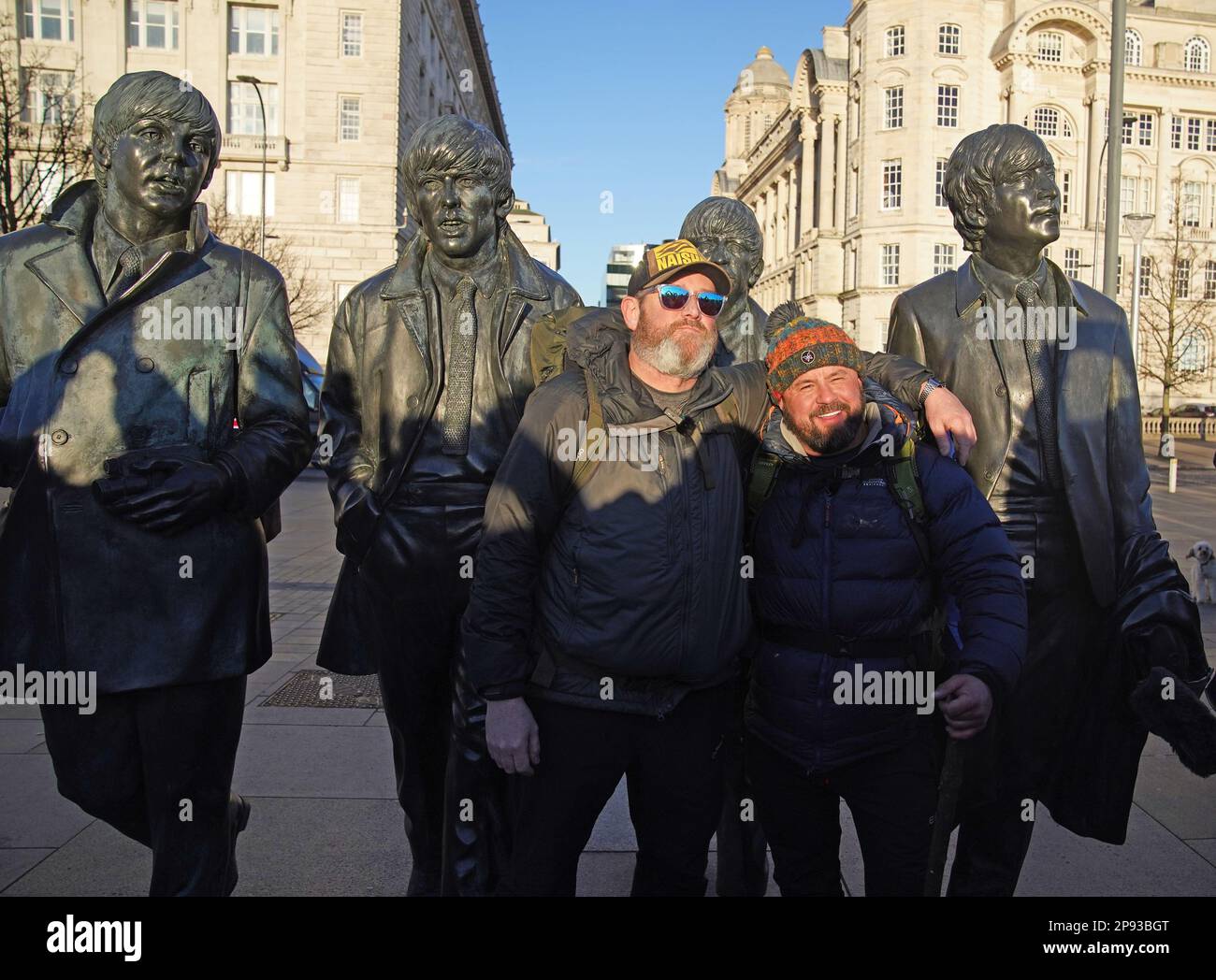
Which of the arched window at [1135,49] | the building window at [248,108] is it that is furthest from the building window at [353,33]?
the arched window at [1135,49]

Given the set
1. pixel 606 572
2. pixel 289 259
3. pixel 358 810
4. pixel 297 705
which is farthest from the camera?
pixel 289 259

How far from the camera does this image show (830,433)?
2.62 meters

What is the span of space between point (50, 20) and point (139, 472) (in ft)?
173

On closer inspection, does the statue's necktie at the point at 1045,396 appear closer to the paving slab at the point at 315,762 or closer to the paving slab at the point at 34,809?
the paving slab at the point at 315,762

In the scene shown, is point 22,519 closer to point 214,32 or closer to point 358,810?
point 358,810

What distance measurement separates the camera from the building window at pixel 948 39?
60.5 metres

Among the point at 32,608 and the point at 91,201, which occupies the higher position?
the point at 91,201

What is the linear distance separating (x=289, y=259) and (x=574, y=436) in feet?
130

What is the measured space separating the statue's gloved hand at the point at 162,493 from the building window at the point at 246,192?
46853 millimetres

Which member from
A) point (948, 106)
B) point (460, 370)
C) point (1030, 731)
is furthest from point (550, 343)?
point (948, 106)

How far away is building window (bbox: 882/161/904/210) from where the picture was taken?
61719 millimetres

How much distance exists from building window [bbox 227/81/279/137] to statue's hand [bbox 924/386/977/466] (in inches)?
1893

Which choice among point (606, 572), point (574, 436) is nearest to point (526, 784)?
point (606, 572)
